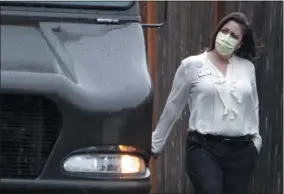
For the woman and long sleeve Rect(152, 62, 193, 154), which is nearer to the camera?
the woman

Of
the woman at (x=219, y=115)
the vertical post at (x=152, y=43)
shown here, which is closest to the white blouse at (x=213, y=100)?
the woman at (x=219, y=115)

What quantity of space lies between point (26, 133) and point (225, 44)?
2.01 meters

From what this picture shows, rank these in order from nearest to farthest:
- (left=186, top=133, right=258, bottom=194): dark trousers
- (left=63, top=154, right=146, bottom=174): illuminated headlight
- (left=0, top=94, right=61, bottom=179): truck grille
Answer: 1. (left=0, top=94, right=61, bottom=179): truck grille
2. (left=63, top=154, right=146, bottom=174): illuminated headlight
3. (left=186, top=133, right=258, bottom=194): dark trousers

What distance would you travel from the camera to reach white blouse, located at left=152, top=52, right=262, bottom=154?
19.1ft

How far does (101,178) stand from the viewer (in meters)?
4.64

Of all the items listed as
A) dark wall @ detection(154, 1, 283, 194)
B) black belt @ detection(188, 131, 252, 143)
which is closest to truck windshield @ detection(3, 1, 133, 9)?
black belt @ detection(188, 131, 252, 143)

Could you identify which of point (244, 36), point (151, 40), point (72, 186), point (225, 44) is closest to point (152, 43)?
point (151, 40)

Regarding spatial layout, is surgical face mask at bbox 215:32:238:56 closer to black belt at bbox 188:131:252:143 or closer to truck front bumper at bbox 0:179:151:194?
black belt at bbox 188:131:252:143

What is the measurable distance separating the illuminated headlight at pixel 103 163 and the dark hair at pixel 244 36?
5.63ft

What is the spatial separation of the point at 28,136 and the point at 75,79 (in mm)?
401

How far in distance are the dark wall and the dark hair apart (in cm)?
219

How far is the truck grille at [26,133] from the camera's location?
4.49m

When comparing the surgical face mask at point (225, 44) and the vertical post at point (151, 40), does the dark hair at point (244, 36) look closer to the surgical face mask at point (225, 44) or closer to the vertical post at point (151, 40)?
the surgical face mask at point (225, 44)

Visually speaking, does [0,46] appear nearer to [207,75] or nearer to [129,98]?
[129,98]
